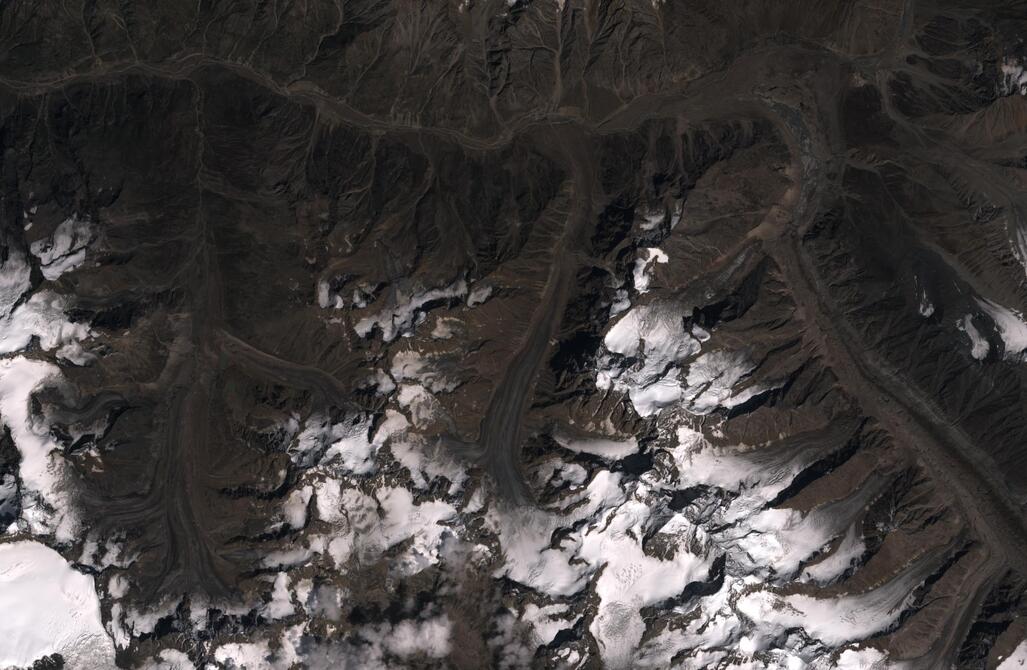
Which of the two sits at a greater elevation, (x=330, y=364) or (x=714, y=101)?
(x=714, y=101)

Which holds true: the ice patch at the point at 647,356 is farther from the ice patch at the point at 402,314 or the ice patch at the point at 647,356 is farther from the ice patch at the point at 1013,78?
the ice patch at the point at 1013,78

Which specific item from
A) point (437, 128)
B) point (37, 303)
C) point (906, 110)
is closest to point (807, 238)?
point (906, 110)

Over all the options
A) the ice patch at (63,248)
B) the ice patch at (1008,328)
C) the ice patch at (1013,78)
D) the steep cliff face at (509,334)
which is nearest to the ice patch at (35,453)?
the steep cliff face at (509,334)

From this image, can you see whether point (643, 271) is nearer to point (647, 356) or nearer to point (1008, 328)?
point (647, 356)

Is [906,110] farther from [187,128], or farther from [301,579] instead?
[301,579]

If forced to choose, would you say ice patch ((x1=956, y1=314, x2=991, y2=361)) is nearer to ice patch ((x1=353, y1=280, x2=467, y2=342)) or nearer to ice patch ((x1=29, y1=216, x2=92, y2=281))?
ice patch ((x1=353, y1=280, x2=467, y2=342))

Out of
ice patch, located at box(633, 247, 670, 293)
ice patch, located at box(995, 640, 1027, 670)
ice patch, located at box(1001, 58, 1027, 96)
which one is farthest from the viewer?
ice patch, located at box(633, 247, 670, 293)

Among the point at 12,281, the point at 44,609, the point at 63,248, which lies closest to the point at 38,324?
the point at 12,281

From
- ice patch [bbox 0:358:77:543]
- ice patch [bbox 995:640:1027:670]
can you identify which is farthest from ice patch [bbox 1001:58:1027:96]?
ice patch [bbox 0:358:77:543]
